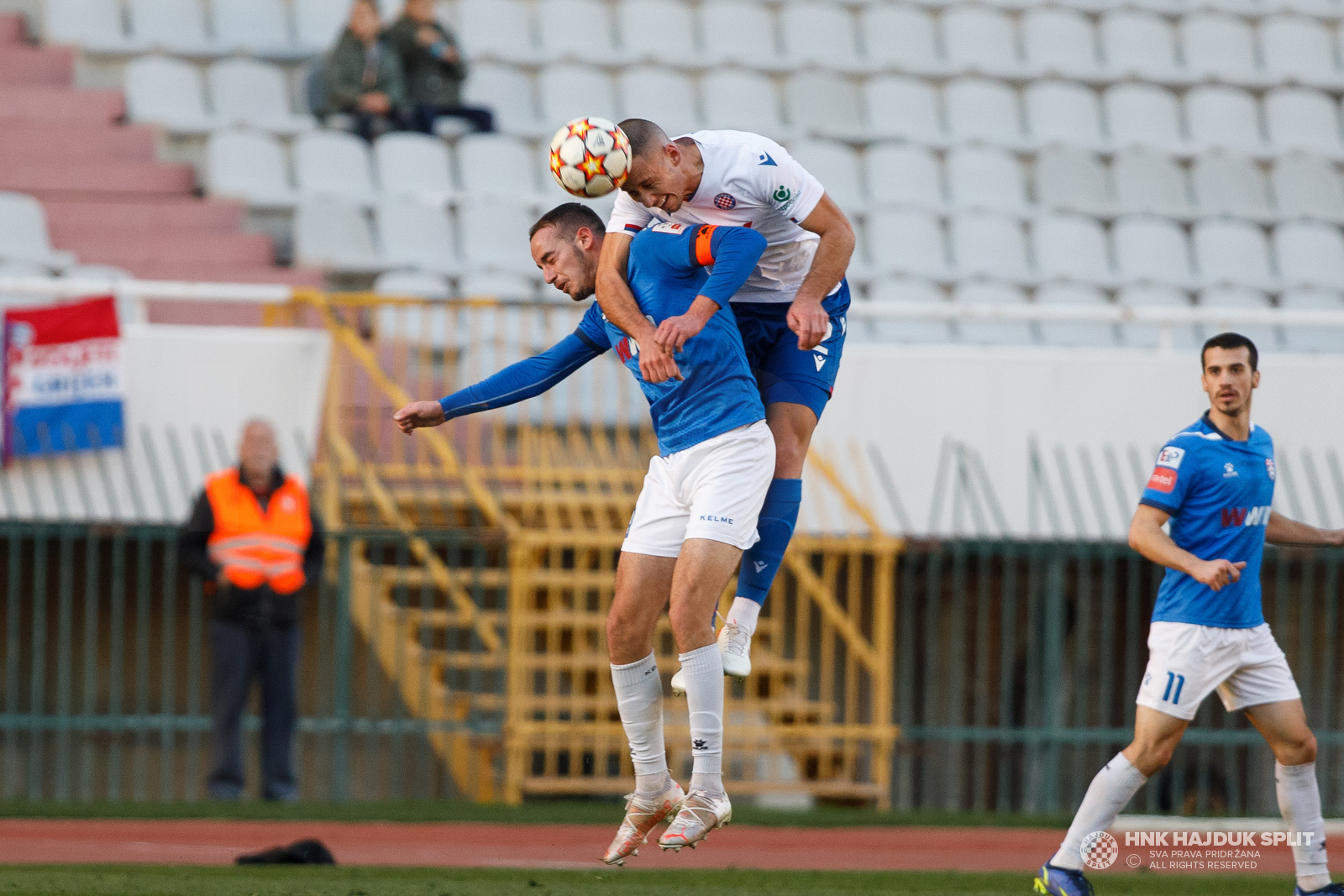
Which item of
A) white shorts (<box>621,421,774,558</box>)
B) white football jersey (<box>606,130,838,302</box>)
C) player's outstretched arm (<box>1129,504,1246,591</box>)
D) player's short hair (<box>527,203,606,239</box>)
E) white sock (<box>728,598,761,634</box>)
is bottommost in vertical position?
white sock (<box>728,598,761,634</box>)

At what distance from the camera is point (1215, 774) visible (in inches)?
492

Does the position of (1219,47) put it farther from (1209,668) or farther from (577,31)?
(1209,668)

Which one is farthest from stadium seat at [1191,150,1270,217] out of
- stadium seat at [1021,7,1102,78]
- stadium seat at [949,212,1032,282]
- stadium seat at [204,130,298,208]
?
stadium seat at [204,130,298,208]

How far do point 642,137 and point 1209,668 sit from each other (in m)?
2.84

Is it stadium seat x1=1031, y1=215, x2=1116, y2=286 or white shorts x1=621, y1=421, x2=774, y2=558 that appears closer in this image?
white shorts x1=621, y1=421, x2=774, y2=558

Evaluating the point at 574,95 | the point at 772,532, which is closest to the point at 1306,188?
the point at 574,95

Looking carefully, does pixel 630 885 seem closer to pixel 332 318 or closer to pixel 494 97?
pixel 332 318

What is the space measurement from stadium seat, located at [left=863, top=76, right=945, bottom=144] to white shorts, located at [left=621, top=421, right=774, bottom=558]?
31.3 feet

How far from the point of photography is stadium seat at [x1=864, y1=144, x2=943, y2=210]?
45.8ft

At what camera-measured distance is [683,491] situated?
5680 mm

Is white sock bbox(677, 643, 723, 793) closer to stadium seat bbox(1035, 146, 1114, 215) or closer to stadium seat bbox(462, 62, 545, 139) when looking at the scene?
stadium seat bbox(462, 62, 545, 139)

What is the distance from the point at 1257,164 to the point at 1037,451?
573 centimetres

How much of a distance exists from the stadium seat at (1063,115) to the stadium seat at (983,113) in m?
0.16

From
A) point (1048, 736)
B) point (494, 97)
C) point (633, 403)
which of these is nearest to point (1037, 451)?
point (1048, 736)
